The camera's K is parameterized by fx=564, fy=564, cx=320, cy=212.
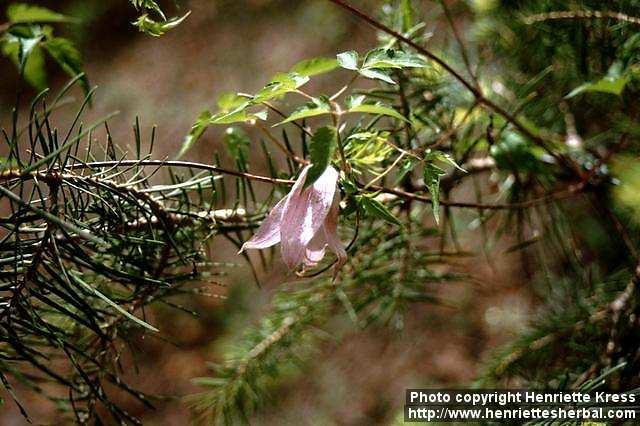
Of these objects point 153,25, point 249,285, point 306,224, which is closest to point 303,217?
point 306,224

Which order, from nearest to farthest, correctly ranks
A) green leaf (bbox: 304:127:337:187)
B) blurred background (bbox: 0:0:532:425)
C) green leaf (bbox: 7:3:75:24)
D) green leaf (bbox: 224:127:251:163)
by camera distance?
1. green leaf (bbox: 304:127:337:187)
2. green leaf (bbox: 7:3:75:24)
3. green leaf (bbox: 224:127:251:163)
4. blurred background (bbox: 0:0:532:425)

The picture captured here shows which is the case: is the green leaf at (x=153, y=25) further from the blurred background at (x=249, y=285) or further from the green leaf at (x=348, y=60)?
the blurred background at (x=249, y=285)

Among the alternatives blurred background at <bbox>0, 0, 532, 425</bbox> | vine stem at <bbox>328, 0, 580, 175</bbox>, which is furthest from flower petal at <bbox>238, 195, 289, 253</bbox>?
blurred background at <bbox>0, 0, 532, 425</bbox>

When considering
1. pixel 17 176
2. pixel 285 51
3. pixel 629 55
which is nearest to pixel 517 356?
pixel 629 55

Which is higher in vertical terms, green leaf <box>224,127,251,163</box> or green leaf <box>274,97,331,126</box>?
green leaf <box>224,127,251,163</box>

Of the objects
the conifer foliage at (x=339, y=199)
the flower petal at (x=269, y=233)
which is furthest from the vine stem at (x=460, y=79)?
the flower petal at (x=269, y=233)

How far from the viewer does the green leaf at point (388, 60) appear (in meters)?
0.27

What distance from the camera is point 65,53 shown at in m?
0.35

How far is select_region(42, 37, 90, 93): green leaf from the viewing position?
1.14ft

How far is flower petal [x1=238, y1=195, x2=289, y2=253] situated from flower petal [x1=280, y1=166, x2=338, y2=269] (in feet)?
0.04

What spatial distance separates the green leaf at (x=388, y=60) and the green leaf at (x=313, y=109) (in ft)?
0.11

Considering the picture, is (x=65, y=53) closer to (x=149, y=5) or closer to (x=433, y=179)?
(x=149, y=5)

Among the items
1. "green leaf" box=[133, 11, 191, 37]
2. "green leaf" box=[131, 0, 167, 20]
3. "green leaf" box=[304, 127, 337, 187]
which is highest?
"green leaf" box=[131, 0, 167, 20]

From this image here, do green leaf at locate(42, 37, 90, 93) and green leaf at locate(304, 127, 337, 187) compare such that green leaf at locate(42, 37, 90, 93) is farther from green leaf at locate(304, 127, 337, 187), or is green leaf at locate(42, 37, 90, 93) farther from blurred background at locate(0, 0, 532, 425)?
blurred background at locate(0, 0, 532, 425)
